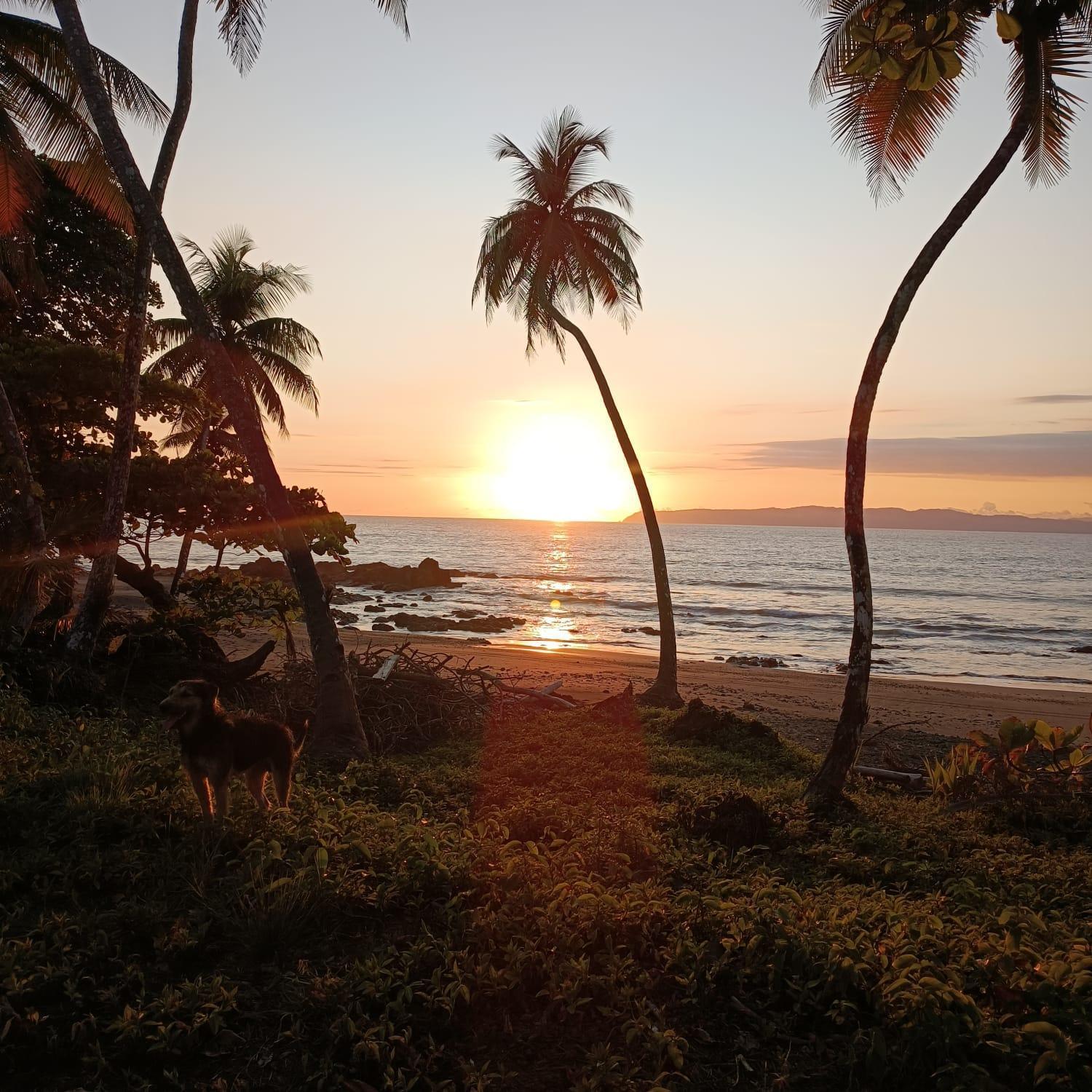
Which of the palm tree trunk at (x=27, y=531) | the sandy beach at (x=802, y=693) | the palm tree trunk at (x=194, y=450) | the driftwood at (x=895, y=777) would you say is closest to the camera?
the driftwood at (x=895, y=777)

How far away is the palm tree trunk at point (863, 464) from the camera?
836cm

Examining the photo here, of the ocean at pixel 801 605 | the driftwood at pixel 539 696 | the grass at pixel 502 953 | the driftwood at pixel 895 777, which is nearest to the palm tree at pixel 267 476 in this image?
the grass at pixel 502 953

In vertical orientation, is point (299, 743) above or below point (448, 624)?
above

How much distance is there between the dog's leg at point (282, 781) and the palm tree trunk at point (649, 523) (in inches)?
453

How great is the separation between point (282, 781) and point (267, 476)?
420 cm

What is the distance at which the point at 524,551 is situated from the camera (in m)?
131

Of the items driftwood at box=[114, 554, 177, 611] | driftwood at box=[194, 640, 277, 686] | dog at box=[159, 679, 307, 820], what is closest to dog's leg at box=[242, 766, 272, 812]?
dog at box=[159, 679, 307, 820]

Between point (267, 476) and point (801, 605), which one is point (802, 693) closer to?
point (267, 476)

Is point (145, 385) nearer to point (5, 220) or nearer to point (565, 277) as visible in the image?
point (5, 220)

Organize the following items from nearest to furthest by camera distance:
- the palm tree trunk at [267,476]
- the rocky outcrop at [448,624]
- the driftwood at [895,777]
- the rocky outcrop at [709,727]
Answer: the palm tree trunk at [267,476] → the driftwood at [895,777] → the rocky outcrop at [709,727] → the rocky outcrop at [448,624]

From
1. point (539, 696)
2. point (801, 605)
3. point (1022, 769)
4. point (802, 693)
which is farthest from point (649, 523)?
point (801, 605)

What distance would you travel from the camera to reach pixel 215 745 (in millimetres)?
5965

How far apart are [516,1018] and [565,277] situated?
17051mm

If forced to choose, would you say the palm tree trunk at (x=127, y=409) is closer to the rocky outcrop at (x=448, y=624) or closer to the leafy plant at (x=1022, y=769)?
the leafy plant at (x=1022, y=769)
